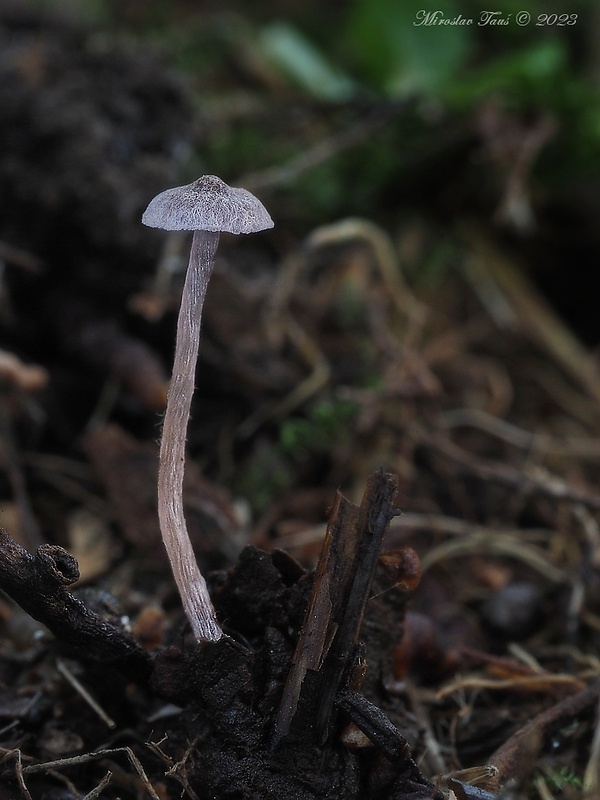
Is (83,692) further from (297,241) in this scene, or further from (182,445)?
(297,241)

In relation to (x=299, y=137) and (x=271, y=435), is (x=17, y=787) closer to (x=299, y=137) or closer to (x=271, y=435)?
(x=271, y=435)

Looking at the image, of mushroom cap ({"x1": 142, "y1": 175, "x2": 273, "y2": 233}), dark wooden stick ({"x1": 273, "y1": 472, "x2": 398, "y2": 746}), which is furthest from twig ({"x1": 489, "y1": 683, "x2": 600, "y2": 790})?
mushroom cap ({"x1": 142, "y1": 175, "x2": 273, "y2": 233})

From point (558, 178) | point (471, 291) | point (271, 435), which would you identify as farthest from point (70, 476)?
point (558, 178)

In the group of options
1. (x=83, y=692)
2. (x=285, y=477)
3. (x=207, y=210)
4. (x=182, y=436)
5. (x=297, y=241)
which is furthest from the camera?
(x=297, y=241)

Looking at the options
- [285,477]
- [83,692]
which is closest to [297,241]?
[285,477]

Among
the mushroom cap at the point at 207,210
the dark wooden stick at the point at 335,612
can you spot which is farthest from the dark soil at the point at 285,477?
the mushroom cap at the point at 207,210

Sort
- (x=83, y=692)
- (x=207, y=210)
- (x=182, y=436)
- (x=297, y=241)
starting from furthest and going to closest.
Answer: (x=297, y=241) → (x=83, y=692) → (x=182, y=436) → (x=207, y=210)
